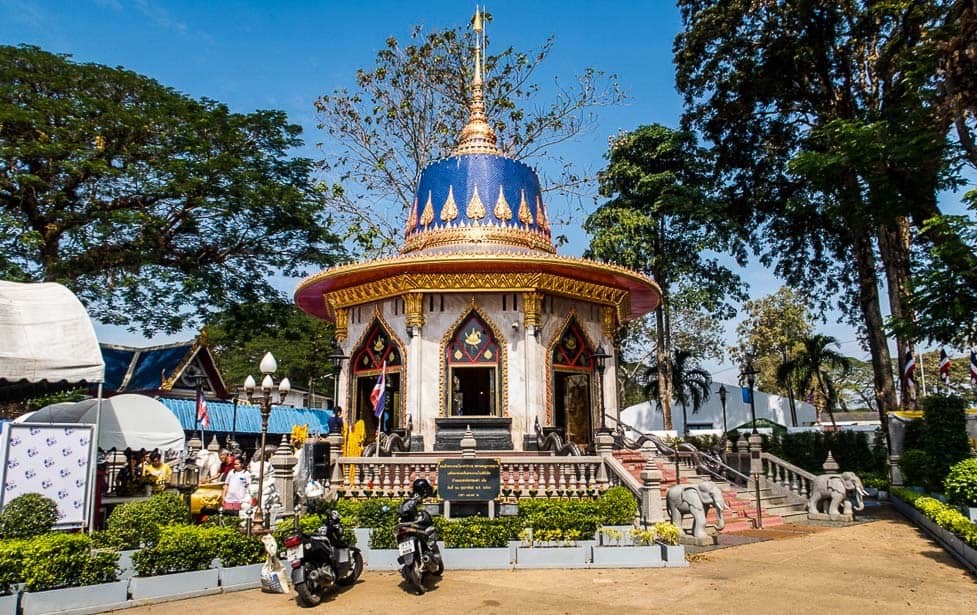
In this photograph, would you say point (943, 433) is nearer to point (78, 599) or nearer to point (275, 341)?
point (78, 599)

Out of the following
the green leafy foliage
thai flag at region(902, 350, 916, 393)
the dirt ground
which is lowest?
the dirt ground

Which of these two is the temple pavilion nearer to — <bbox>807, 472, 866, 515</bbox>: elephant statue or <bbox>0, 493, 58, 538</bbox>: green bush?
<bbox>807, 472, 866, 515</bbox>: elephant statue

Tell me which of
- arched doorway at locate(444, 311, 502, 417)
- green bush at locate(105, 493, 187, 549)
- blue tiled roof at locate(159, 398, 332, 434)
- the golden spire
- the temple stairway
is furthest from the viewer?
blue tiled roof at locate(159, 398, 332, 434)

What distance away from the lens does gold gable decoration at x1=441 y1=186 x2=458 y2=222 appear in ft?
64.6

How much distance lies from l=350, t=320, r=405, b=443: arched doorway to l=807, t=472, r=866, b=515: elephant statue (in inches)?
385

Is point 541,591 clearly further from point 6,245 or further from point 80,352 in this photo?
point 6,245

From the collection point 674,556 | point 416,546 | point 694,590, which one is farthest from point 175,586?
point 674,556

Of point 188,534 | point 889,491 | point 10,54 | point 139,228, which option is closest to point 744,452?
point 889,491

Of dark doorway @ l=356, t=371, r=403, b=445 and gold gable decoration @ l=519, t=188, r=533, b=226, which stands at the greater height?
gold gable decoration @ l=519, t=188, r=533, b=226

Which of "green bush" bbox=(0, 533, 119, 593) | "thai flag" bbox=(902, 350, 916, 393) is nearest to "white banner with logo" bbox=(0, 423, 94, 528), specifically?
"green bush" bbox=(0, 533, 119, 593)

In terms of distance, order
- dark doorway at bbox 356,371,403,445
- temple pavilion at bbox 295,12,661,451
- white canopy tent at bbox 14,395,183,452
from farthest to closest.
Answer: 1. dark doorway at bbox 356,371,403,445
2. temple pavilion at bbox 295,12,661,451
3. white canopy tent at bbox 14,395,183,452

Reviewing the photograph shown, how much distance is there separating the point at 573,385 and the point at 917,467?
30.1ft

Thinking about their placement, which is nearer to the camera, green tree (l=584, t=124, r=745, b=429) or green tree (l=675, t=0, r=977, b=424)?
green tree (l=675, t=0, r=977, b=424)

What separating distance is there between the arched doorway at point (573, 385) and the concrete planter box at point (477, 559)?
7533 millimetres
